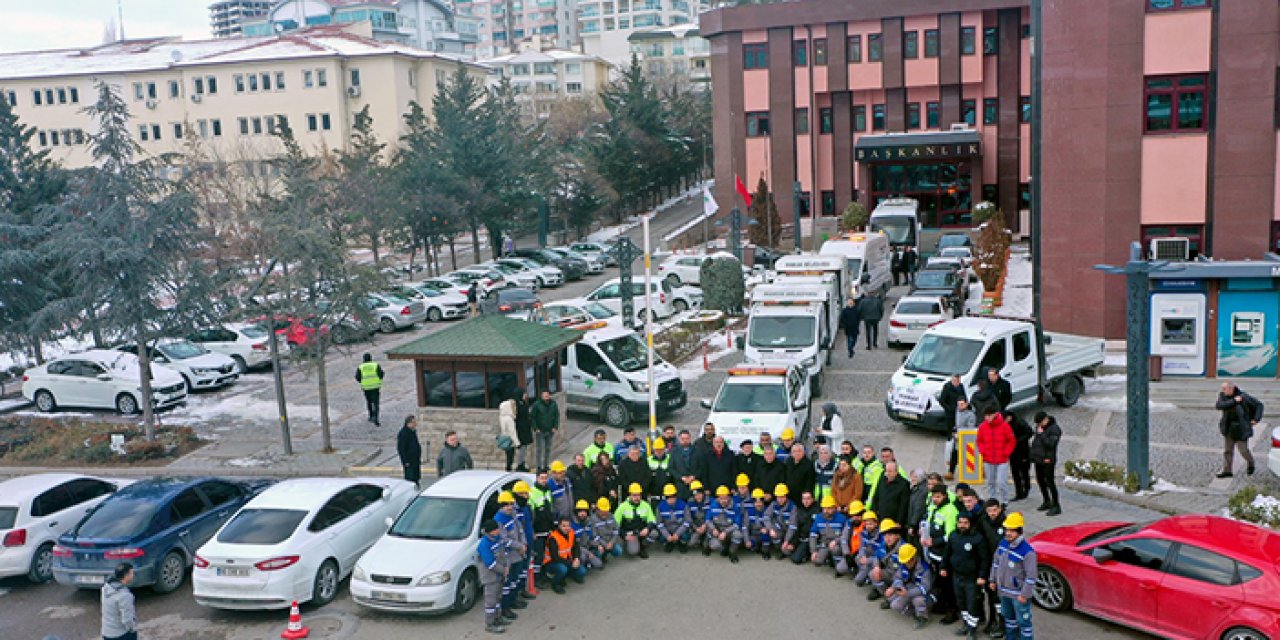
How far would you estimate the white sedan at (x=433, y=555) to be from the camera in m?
12.6

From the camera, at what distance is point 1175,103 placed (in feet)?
86.4

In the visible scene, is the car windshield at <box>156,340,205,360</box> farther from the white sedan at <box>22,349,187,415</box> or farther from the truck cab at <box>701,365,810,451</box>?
the truck cab at <box>701,365,810,451</box>

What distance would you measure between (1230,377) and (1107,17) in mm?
9215

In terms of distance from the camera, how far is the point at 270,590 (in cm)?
1299

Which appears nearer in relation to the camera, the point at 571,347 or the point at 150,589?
the point at 150,589

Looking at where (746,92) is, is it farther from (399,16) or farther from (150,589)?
(399,16)

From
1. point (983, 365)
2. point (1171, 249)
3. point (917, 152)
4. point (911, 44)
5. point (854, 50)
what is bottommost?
point (983, 365)

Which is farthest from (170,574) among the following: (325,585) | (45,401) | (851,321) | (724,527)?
(851,321)

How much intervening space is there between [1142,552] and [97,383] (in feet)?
80.4

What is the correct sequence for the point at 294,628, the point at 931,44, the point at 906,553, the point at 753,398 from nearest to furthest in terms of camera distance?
the point at 906,553, the point at 294,628, the point at 753,398, the point at 931,44

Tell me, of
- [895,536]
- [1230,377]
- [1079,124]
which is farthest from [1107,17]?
[895,536]

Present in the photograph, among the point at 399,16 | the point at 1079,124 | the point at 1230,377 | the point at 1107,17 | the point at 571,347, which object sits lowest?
the point at 1230,377

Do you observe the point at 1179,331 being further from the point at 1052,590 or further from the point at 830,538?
the point at 1052,590

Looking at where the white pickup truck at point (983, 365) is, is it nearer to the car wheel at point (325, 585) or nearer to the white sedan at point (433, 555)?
the white sedan at point (433, 555)
